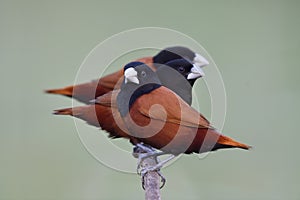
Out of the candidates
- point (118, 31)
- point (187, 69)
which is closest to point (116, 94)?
point (187, 69)

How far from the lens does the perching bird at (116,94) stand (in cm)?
82

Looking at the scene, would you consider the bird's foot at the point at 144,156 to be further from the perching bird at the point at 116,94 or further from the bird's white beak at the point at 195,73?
the bird's white beak at the point at 195,73

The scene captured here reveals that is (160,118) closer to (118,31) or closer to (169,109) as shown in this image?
(169,109)

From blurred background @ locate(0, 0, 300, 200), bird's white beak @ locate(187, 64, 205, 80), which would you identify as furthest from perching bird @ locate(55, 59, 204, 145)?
blurred background @ locate(0, 0, 300, 200)

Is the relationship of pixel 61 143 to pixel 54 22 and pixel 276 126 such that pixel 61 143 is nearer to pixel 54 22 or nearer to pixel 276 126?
pixel 54 22

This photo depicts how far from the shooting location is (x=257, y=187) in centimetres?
135

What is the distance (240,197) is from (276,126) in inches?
9.8

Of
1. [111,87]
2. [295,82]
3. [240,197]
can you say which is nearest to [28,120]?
[111,87]

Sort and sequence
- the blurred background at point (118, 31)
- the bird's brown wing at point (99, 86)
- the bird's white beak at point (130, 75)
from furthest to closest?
the blurred background at point (118, 31), the bird's brown wing at point (99, 86), the bird's white beak at point (130, 75)

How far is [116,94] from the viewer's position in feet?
2.70

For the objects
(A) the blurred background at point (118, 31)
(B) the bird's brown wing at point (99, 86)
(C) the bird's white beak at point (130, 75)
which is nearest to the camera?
(C) the bird's white beak at point (130, 75)

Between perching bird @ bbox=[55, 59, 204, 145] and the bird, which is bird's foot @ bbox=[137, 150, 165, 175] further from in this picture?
the bird

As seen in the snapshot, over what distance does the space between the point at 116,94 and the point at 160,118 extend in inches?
3.9

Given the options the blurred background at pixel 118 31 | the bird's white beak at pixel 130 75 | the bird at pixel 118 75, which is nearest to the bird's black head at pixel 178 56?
the bird at pixel 118 75
